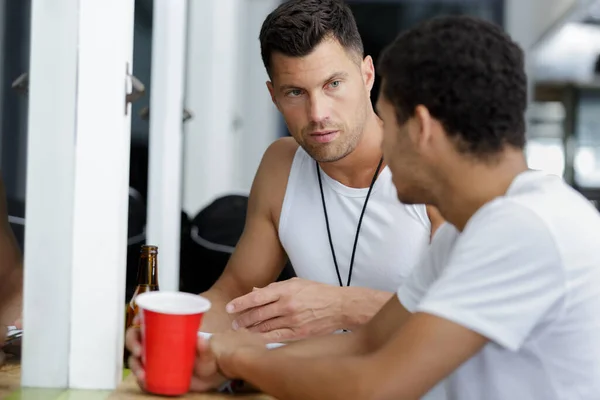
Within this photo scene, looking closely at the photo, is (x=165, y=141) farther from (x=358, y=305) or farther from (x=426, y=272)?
(x=426, y=272)

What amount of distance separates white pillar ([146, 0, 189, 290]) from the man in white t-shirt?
1221mm

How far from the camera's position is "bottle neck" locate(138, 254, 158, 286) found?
1.35 m

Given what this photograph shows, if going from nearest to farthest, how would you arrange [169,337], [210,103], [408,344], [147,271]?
[408,344] < [169,337] < [147,271] < [210,103]

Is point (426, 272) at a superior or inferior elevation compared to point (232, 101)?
inferior

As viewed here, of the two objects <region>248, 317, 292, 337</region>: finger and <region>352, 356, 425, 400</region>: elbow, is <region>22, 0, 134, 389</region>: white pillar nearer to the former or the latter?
<region>248, 317, 292, 337</region>: finger

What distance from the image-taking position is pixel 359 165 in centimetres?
166

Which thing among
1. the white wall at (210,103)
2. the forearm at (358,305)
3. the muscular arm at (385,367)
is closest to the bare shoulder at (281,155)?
the forearm at (358,305)

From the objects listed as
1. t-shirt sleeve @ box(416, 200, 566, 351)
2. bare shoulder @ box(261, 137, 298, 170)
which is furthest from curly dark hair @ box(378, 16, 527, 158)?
bare shoulder @ box(261, 137, 298, 170)

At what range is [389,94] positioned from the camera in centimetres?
100

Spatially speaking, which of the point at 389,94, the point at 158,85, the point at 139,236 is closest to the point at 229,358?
the point at 389,94

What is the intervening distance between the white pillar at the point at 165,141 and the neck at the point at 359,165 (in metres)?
0.70

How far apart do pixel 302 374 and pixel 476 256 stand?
25 centimetres

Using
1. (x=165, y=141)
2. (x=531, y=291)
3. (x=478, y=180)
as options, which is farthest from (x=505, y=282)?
(x=165, y=141)

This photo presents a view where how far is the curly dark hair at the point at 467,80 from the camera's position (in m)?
0.94
